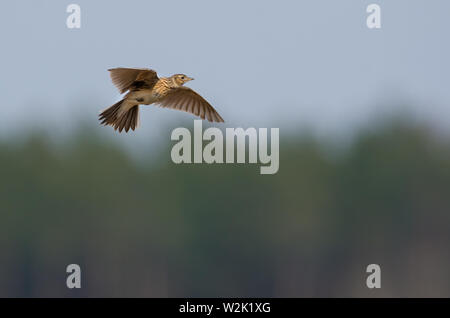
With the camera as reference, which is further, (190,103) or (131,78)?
(190,103)

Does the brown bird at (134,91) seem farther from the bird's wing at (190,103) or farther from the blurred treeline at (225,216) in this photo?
the blurred treeline at (225,216)

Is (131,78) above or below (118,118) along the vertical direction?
above

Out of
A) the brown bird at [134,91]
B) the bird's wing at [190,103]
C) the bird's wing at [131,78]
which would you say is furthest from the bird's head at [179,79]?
the bird's wing at [190,103]

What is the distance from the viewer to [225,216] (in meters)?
57.5

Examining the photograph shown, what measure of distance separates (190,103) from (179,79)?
0.89m

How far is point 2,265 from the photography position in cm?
5366

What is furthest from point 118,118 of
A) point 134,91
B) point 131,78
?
point 131,78

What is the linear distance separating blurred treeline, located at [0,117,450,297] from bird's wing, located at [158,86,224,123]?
35581 mm

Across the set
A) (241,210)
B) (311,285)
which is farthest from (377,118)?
(311,285)

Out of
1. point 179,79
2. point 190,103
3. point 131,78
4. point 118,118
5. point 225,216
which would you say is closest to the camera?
point 131,78

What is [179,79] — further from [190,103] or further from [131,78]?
[190,103]

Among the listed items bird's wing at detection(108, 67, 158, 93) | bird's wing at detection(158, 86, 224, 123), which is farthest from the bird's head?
bird's wing at detection(158, 86, 224, 123)

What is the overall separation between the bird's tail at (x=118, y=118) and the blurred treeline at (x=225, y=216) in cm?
3661
